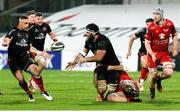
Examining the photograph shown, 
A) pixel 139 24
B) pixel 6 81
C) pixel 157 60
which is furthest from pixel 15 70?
pixel 139 24

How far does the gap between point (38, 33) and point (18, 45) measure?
10.4 feet

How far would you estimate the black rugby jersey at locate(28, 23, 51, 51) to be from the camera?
741 inches

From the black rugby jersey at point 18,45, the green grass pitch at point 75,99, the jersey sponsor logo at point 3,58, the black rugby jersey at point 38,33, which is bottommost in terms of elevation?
the jersey sponsor logo at point 3,58

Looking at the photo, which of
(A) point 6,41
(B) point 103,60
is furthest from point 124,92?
(A) point 6,41

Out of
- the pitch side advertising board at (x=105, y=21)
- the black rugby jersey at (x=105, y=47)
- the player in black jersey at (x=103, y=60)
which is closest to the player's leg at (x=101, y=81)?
the player in black jersey at (x=103, y=60)

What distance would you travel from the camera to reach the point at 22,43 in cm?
1584

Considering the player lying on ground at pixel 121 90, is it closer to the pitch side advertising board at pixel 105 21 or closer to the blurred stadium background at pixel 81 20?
the blurred stadium background at pixel 81 20

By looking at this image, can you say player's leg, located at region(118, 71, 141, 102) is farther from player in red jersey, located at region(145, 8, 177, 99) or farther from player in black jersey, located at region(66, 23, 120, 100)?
player in red jersey, located at region(145, 8, 177, 99)

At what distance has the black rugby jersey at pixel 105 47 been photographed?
603 inches

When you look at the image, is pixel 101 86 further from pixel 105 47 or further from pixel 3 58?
pixel 3 58

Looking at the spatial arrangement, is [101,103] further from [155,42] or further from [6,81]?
[6,81]

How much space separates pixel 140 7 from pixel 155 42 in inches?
1000

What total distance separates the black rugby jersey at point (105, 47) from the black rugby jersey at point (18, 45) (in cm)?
144

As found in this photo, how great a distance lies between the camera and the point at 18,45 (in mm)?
15844
